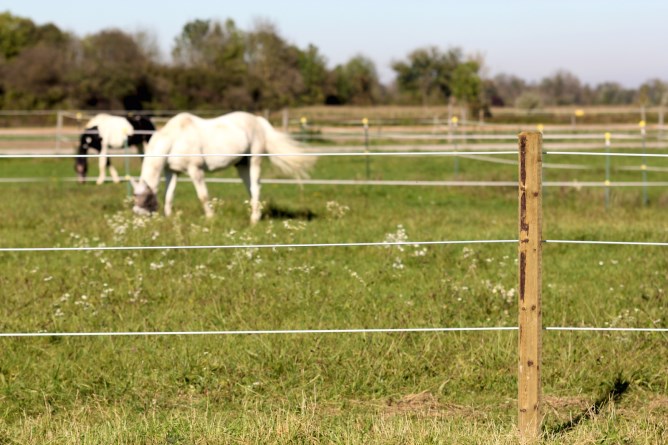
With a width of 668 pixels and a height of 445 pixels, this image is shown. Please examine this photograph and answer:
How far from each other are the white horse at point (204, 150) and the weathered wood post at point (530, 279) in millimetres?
8753

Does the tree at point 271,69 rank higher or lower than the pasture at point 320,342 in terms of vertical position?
higher

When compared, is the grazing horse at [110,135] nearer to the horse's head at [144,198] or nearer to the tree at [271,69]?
the horse's head at [144,198]

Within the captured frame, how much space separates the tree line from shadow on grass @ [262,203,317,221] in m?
32.2

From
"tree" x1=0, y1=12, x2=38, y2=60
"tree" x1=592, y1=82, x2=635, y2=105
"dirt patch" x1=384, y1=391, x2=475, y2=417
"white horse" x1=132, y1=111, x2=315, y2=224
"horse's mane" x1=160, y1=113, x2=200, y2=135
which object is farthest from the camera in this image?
"tree" x1=592, y1=82, x2=635, y2=105

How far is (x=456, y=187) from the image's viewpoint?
1852 centimetres

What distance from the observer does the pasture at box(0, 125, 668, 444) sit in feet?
17.5

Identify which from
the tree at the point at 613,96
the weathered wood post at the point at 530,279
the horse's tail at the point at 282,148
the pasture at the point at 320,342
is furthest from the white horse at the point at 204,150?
the tree at the point at 613,96

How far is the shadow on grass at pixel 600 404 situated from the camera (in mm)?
5219

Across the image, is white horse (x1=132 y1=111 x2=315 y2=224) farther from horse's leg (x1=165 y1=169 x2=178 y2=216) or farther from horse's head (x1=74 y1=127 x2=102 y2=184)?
horse's head (x1=74 y1=127 x2=102 y2=184)

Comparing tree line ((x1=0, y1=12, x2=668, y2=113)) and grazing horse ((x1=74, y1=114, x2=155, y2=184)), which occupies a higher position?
tree line ((x1=0, y1=12, x2=668, y2=113))

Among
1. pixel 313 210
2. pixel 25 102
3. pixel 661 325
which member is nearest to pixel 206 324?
pixel 661 325

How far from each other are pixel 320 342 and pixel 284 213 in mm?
7193

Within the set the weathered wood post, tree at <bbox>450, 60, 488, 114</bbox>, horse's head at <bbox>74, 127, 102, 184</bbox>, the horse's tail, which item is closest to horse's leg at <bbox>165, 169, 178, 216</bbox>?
the horse's tail

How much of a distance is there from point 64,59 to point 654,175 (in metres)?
40.5
